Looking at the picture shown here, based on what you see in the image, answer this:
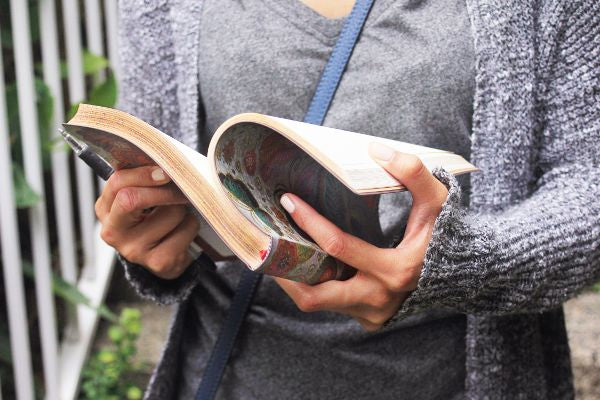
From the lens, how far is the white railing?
1.48m

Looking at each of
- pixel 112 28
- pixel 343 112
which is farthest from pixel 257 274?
pixel 112 28

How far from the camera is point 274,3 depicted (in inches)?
40.6

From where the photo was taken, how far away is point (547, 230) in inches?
35.3

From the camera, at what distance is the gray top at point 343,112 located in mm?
970

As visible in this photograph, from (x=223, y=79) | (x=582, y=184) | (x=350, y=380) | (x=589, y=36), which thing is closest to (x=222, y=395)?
(x=350, y=380)

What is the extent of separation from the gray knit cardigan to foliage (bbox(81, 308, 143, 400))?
80 centimetres

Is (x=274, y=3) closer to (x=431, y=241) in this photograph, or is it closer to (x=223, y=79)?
(x=223, y=79)

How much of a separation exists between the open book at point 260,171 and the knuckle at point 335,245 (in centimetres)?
1

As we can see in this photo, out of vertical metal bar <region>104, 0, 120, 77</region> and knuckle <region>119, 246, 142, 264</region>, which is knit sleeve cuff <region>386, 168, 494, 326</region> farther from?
vertical metal bar <region>104, 0, 120, 77</region>

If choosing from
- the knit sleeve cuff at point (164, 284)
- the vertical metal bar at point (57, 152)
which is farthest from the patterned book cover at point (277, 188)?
the vertical metal bar at point (57, 152)

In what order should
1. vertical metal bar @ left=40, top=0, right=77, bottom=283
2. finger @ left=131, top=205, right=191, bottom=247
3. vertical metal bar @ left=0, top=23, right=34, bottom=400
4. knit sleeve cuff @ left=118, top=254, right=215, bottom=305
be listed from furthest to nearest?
vertical metal bar @ left=40, top=0, right=77, bottom=283, vertical metal bar @ left=0, top=23, right=34, bottom=400, knit sleeve cuff @ left=118, top=254, right=215, bottom=305, finger @ left=131, top=205, right=191, bottom=247

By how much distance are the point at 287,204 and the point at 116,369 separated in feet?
3.79

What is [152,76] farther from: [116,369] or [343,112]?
[116,369]

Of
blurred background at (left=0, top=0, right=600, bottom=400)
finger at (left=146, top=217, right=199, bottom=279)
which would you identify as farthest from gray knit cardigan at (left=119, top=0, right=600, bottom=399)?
blurred background at (left=0, top=0, right=600, bottom=400)
